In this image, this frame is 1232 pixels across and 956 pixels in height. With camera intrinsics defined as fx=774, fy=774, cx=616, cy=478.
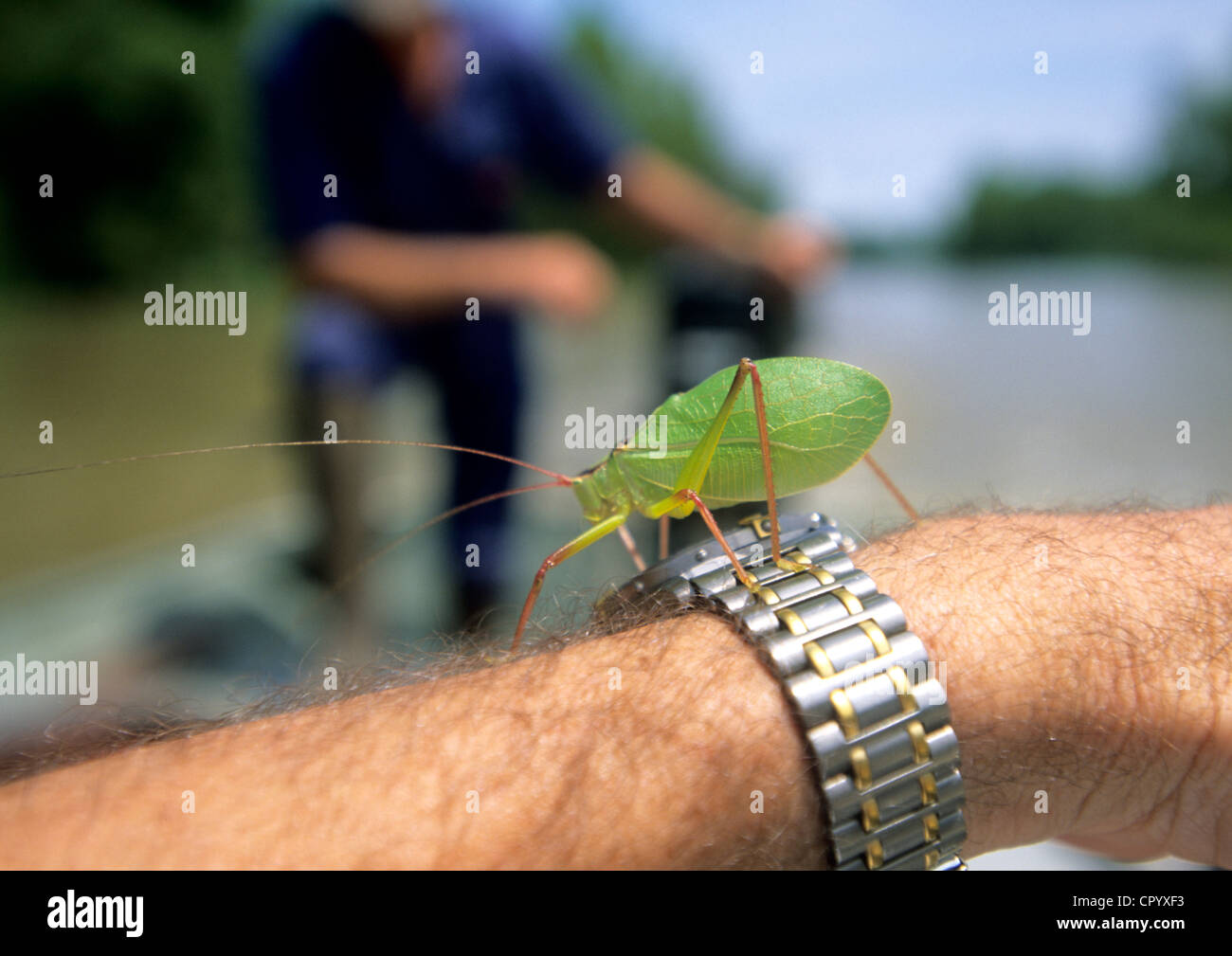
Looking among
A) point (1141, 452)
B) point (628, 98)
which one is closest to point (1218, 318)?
point (1141, 452)

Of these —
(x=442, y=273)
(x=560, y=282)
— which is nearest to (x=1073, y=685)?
(x=560, y=282)

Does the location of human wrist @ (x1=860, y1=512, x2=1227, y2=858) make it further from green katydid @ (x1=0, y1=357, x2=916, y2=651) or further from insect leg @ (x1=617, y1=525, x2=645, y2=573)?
insect leg @ (x1=617, y1=525, x2=645, y2=573)

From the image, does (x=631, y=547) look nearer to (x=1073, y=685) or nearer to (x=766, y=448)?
(x=766, y=448)

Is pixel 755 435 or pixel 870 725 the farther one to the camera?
pixel 755 435

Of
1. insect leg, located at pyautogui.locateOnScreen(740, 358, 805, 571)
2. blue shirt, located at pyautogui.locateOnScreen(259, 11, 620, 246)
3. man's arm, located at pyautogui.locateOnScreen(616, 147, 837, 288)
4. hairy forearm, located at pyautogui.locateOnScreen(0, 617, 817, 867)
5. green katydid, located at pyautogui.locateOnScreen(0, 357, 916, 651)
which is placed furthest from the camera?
man's arm, located at pyautogui.locateOnScreen(616, 147, 837, 288)

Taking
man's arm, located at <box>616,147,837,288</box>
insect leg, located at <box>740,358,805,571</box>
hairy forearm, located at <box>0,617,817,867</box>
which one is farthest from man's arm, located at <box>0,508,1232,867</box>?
man's arm, located at <box>616,147,837,288</box>

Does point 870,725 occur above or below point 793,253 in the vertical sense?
below

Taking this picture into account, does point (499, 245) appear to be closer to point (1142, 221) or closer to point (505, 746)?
point (505, 746)
